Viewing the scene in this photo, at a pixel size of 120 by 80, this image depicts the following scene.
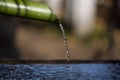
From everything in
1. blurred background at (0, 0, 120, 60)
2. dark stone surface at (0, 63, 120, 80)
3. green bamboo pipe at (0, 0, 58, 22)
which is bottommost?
blurred background at (0, 0, 120, 60)

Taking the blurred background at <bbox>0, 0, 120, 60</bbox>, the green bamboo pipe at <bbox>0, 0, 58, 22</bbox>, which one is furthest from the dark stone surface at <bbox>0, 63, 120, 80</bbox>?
the blurred background at <bbox>0, 0, 120, 60</bbox>

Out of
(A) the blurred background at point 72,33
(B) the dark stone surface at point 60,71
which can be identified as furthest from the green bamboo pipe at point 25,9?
(A) the blurred background at point 72,33

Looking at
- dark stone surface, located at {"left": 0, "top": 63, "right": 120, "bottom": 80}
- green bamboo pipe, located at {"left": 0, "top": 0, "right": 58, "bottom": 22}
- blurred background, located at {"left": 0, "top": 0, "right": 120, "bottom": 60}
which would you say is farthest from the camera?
Answer: blurred background, located at {"left": 0, "top": 0, "right": 120, "bottom": 60}

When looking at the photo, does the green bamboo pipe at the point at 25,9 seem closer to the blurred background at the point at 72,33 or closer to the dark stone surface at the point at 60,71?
the dark stone surface at the point at 60,71

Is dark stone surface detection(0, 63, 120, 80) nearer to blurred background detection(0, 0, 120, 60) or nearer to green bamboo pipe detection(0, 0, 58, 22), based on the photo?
green bamboo pipe detection(0, 0, 58, 22)

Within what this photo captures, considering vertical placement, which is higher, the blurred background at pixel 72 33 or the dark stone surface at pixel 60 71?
the dark stone surface at pixel 60 71

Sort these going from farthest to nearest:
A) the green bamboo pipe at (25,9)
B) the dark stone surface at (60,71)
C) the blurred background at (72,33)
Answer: the blurred background at (72,33), the dark stone surface at (60,71), the green bamboo pipe at (25,9)

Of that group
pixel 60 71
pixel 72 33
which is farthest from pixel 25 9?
pixel 72 33

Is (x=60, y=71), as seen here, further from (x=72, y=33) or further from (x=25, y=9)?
(x=72, y=33)
